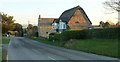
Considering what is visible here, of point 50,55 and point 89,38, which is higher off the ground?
Answer: point 89,38

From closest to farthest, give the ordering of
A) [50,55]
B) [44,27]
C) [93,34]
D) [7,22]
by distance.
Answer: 1. [50,55]
2. [93,34]
3. [7,22]
4. [44,27]

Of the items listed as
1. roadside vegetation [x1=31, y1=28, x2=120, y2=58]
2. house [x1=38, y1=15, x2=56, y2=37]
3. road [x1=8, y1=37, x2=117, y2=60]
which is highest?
house [x1=38, y1=15, x2=56, y2=37]

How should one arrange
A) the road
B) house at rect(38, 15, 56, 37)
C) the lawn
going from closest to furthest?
the road, the lawn, house at rect(38, 15, 56, 37)

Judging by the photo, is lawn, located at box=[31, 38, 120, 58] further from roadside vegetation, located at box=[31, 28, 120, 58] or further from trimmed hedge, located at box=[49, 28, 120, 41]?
trimmed hedge, located at box=[49, 28, 120, 41]

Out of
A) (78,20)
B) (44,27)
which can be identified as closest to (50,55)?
(78,20)

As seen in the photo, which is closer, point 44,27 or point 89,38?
point 89,38

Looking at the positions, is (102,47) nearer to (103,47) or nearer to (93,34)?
(103,47)

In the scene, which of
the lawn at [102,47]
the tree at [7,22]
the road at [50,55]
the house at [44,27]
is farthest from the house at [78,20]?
the road at [50,55]

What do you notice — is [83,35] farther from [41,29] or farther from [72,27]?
[41,29]

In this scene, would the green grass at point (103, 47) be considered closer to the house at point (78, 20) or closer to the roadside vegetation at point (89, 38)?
the roadside vegetation at point (89, 38)

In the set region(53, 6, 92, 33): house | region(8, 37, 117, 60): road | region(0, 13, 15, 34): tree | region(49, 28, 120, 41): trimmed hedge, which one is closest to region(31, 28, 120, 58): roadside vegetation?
region(49, 28, 120, 41): trimmed hedge

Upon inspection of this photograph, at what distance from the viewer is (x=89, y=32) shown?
5269 centimetres

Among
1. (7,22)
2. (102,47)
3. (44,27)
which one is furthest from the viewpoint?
(44,27)

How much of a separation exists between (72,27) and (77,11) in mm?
4893
